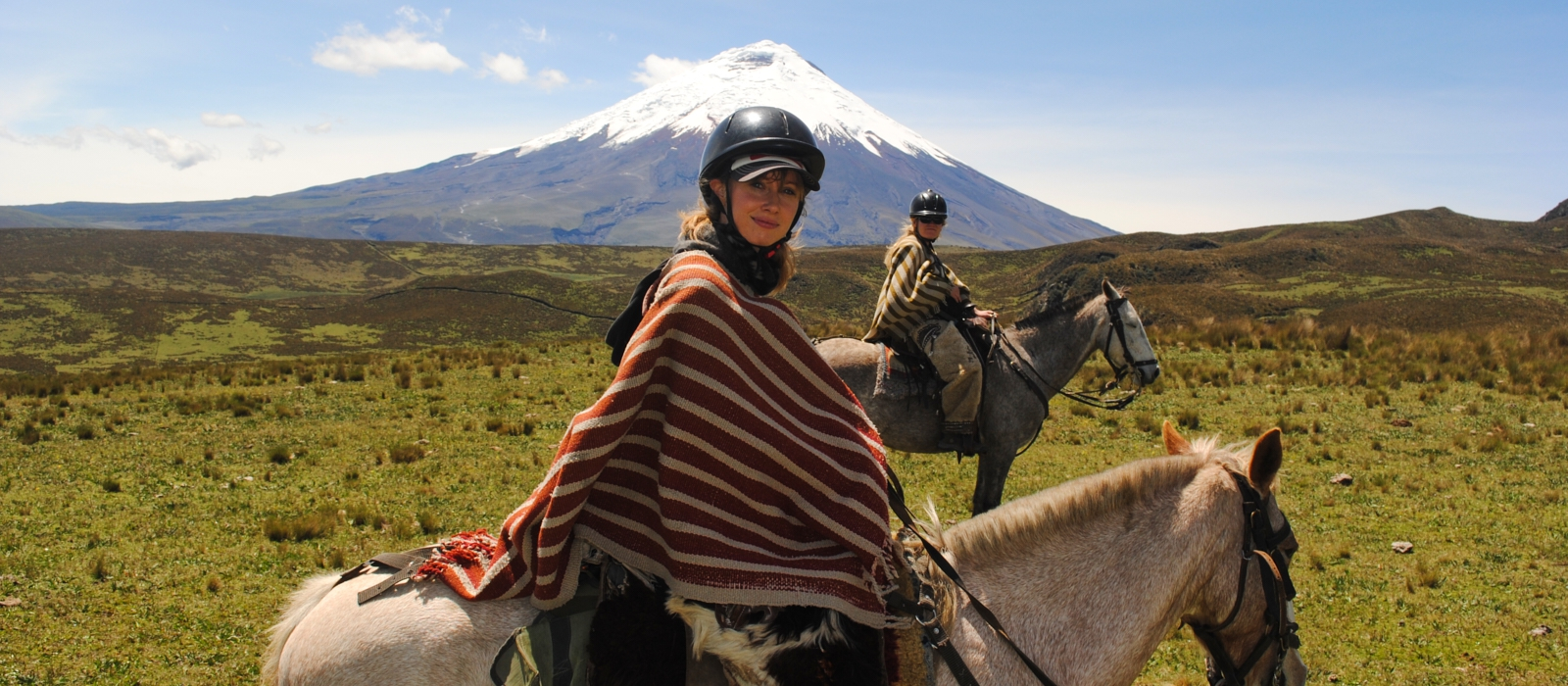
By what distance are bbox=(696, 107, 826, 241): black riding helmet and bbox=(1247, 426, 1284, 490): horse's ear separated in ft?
6.23

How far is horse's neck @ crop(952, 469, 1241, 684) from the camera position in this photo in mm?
2674

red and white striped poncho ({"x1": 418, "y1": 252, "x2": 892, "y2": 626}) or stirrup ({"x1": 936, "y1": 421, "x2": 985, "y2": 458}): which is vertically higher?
red and white striped poncho ({"x1": 418, "y1": 252, "x2": 892, "y2": 626})

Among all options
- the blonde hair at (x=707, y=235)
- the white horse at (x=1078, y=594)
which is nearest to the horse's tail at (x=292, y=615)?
the white horse at (x=1078, y=594)

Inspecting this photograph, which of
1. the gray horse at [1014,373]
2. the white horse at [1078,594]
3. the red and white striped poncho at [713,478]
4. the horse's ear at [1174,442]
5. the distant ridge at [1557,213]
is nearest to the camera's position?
the red and white striped poncho at [713,478]

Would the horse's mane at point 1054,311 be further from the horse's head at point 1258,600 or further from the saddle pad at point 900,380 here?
the horse's head at point 1258,600

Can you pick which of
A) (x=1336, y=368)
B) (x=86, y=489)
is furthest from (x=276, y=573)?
(x=1336, y=368)

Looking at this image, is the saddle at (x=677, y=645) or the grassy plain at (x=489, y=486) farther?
the grassy plain at (x=489, y=486)

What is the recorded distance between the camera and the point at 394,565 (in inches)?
102

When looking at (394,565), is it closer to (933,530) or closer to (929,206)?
(933,530)

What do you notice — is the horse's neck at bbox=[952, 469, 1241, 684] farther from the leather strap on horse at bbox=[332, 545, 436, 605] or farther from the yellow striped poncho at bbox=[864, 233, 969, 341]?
the yellow striped poncho at bbox=[864, 233, 969, 341]

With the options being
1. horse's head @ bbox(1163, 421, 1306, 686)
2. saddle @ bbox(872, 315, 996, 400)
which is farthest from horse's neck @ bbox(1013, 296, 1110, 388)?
horse's head @ bbox(1163, 421, 1306, 686)

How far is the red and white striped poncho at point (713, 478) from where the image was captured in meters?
2.21

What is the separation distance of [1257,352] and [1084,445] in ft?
35.0

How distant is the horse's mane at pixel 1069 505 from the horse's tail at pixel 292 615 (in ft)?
7.20
